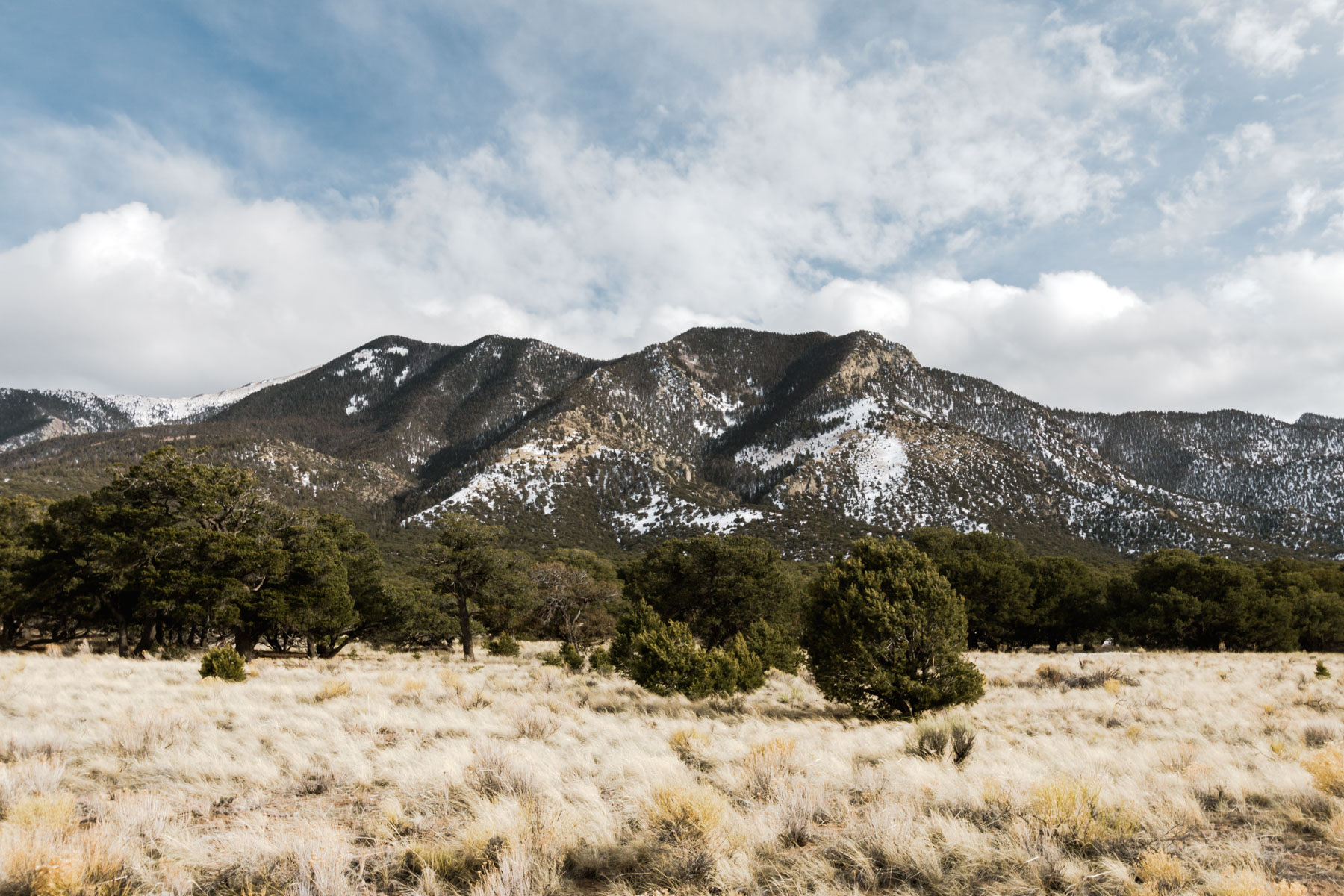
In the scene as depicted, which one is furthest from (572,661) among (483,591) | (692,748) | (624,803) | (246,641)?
(624,803)

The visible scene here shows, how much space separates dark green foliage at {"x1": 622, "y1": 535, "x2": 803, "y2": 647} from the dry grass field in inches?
757

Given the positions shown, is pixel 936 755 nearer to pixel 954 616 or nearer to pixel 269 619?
pixel 954 616

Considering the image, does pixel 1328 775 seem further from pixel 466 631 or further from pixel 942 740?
pixel 466 631

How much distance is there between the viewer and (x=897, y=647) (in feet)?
51.0

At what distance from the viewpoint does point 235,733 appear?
1027cm

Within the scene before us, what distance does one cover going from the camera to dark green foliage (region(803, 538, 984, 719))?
15.3m

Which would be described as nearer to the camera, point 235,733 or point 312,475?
point 235,733

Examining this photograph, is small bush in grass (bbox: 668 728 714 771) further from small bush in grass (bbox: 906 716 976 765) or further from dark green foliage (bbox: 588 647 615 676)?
dark green foliage (bbox: 588 647 615 676)

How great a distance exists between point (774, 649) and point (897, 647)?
25.5ft

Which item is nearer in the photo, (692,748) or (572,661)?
(692,748)

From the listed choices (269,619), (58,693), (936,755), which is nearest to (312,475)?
(269,619)

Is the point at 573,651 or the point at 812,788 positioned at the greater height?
the point at 812,788

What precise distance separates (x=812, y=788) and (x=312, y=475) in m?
192

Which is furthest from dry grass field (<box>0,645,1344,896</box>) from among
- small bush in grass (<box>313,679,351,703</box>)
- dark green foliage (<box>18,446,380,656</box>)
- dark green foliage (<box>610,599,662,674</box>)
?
dark green foliage (<box>18,446,380,656</box>)
